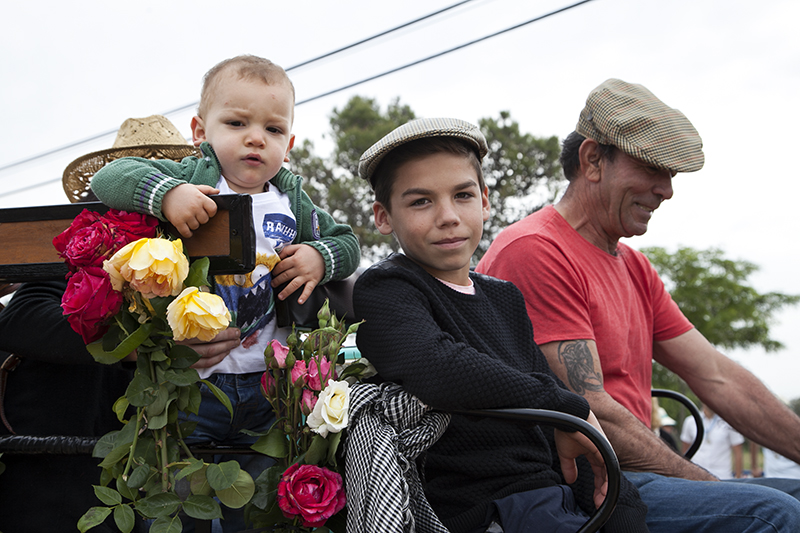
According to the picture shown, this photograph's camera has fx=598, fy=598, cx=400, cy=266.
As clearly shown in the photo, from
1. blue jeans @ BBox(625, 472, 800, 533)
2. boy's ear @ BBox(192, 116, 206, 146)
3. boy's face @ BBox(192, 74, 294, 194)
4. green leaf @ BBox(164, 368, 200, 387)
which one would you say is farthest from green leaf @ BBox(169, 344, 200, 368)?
blue jeans @ BBox(625, 472, 800, 533)

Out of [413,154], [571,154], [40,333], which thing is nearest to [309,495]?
[40,333]

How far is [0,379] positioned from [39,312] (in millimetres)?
266

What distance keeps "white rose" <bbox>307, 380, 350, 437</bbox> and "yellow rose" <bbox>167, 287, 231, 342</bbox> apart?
1.05ft

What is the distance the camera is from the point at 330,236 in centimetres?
226

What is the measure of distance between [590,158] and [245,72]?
5.52 ft

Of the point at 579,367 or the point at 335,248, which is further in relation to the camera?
the point at 579,367

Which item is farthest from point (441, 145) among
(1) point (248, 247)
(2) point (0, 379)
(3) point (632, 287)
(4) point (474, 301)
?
(2) point (0, 379)

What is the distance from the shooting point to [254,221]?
2004 mm

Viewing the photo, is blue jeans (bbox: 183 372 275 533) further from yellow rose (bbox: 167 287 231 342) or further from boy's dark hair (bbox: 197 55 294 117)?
boy's dark hair (bbox: 197 55 294 117)

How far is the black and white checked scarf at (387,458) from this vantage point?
4.67 feet

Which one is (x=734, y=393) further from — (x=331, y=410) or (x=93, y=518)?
(x=93, y=518)

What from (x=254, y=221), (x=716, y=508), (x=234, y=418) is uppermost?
(x=254, y=221)

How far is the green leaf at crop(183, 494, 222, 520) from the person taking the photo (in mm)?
1436

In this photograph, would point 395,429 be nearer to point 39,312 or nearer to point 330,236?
point 330,236
